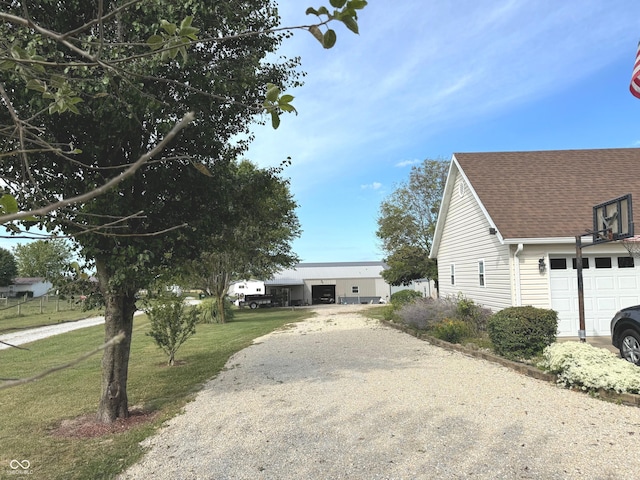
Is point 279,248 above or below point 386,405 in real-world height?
above

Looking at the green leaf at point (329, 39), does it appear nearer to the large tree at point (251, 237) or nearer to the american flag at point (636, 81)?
the large tree at point (251, 237)

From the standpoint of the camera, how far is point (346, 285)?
48906mm

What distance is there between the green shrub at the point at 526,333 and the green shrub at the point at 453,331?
2.39 m

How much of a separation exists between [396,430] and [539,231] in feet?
28.9

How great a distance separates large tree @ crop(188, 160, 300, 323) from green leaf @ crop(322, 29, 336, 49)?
562cm

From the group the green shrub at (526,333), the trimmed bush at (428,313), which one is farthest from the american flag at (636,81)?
the trimmed bush at (428,313)

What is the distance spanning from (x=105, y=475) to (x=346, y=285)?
44949 mm

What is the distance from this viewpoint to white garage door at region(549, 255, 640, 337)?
11625 millimetres

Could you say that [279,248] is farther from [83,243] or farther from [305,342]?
[83,243]

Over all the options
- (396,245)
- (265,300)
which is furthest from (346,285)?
(396,245)

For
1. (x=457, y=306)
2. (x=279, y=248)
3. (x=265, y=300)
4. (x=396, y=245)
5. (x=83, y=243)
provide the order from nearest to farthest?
(x=83, y=243) → (x=457, y=306) → (x=396, y=245) → (x=279, y=248) → (x=265, y=300)

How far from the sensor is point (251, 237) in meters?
22.9

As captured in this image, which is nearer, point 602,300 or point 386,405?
point 386,405

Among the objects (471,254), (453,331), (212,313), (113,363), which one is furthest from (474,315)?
(212,313)
